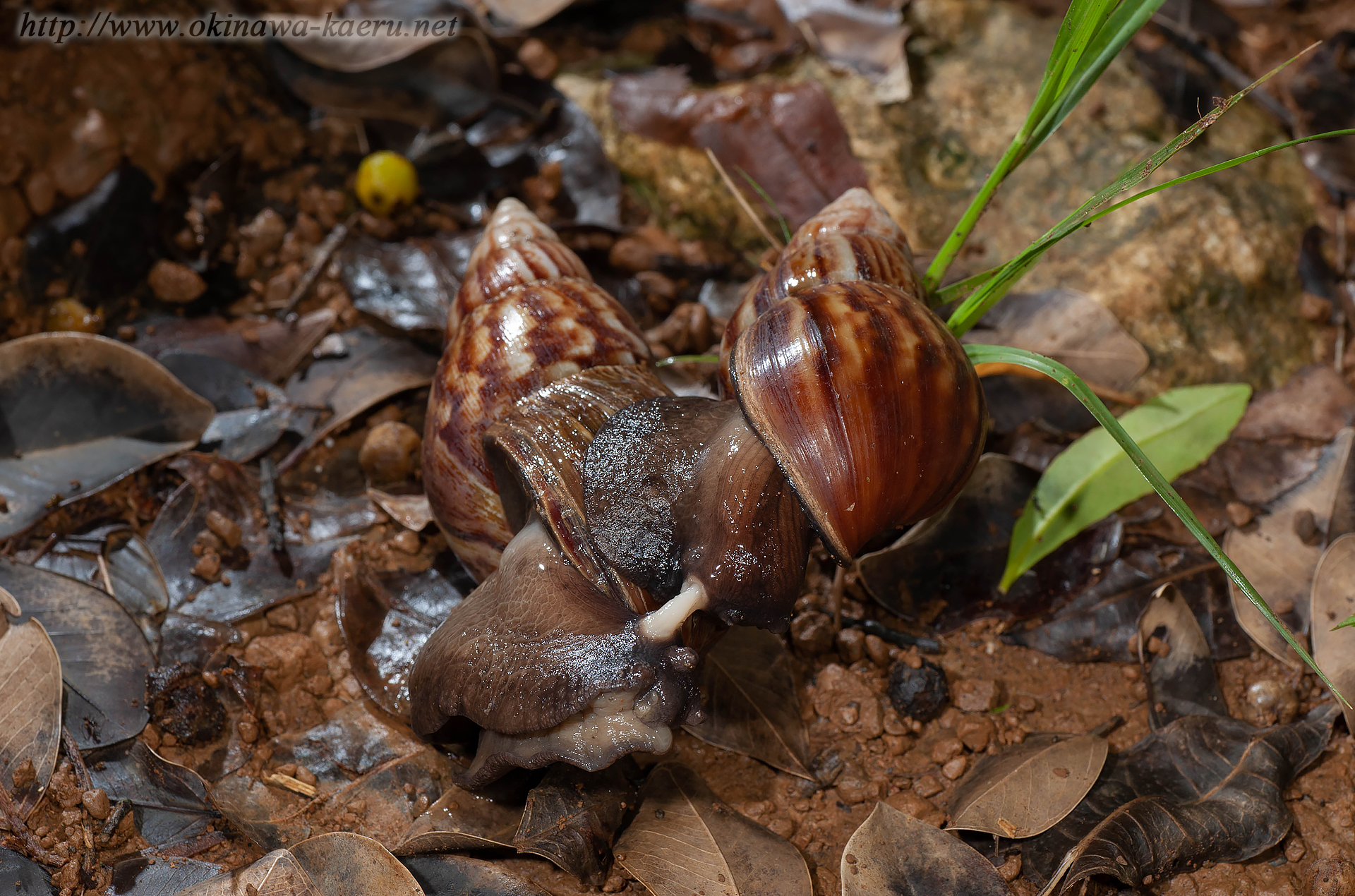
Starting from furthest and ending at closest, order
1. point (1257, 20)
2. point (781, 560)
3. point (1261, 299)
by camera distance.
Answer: point (1257, 20) → point (1261, 299) → point (781, 560)

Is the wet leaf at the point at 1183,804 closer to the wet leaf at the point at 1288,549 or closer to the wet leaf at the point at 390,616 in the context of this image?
the wet leaf at the point at 1288,549

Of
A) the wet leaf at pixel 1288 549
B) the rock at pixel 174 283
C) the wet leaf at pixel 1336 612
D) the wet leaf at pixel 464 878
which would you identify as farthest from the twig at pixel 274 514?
the wet leaf at pixel 1336 612

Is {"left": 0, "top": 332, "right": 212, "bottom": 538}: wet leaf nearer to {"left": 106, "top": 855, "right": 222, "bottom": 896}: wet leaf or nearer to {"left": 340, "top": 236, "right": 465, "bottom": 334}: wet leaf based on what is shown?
{"left": 340, "top": 236, "right": 465, "bottom": 334}: wet leaf

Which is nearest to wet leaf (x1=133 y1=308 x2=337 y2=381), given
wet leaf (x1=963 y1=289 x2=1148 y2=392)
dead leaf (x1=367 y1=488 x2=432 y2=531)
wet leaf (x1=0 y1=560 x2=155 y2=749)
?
dead leaf (x1=367 y1=488 x2=432 y2=531)

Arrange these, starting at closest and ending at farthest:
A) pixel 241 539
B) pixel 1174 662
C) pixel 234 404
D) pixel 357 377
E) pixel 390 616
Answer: pixel 1174 662 → pixel 390 616 → pixel 241 539 → pixel 234 404 → pixel 357 377

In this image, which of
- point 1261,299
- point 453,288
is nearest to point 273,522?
point 453,288

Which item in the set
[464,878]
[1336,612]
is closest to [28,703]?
[464,878]

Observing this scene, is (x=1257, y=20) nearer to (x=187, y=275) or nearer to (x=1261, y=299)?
(x=1261, y=299)

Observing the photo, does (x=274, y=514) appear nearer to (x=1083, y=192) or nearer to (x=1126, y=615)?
(x=1126, y=615)
